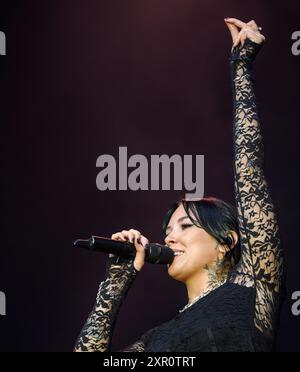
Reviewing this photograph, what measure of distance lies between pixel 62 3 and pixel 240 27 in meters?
1.27

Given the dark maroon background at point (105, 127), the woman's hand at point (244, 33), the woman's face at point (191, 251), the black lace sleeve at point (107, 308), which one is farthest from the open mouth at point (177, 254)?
the dark maroon background at point (105, 127)

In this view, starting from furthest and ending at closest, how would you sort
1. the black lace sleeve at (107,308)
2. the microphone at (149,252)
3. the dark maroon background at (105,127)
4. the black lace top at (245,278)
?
the dark maroon background at (105,127) → the black lace sleeve at (107,308) → the microphone at (149,252) → the black lace top at (245,278)

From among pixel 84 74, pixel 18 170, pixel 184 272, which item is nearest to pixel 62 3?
pixel 84 74

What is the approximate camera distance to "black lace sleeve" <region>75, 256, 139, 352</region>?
6.88ft

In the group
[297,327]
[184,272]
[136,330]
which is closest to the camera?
[184,272]

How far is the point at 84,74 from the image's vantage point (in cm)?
310

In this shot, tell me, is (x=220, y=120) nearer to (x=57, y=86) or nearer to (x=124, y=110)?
(x=124, y=110)

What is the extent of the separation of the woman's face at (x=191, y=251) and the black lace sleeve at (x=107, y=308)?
0.14 meters

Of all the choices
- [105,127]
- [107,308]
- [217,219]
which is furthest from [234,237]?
[105,127]

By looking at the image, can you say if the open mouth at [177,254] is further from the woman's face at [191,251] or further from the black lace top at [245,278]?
the black lace top at [245,278]

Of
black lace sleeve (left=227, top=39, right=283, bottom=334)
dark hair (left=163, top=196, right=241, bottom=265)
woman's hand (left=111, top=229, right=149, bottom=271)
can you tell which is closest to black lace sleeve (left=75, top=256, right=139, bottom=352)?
woman's hand (left=111, top=229, right=149, bottom=271)

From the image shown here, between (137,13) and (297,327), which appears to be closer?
(297,327)

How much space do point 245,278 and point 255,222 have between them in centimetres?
15

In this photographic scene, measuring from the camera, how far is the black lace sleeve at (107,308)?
2.10 m
